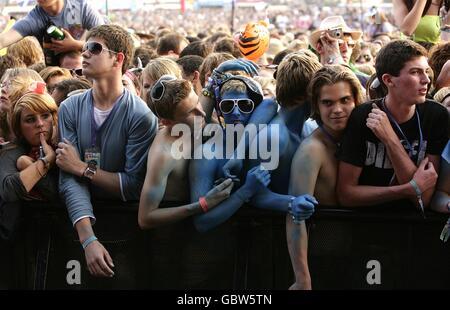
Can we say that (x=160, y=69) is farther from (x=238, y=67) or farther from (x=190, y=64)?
(x=238, y=67)

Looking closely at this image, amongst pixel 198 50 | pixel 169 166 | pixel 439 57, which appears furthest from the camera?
pixel 198 50

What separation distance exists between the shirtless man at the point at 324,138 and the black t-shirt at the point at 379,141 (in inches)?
3.0

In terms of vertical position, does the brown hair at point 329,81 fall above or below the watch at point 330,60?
below

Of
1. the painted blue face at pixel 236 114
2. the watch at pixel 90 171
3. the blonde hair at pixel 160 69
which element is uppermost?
the blonde hair at pixel 160 69

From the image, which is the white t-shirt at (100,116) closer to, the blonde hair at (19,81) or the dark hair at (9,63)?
the blonde hair at (19,81)

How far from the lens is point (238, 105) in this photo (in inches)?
185

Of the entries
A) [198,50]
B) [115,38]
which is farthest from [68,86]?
[198,50]

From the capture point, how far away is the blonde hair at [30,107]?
16.6 feet

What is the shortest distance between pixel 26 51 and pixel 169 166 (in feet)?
12.6

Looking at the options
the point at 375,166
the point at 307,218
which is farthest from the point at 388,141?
the point at 307,218

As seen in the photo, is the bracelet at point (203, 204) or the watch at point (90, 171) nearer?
the bracelet at point (203, 204)

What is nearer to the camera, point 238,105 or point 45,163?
point 238,105

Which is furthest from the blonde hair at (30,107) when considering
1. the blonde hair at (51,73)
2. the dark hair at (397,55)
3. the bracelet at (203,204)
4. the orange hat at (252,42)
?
the orange hat at (252,42)

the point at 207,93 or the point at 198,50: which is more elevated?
the point at 198,50
